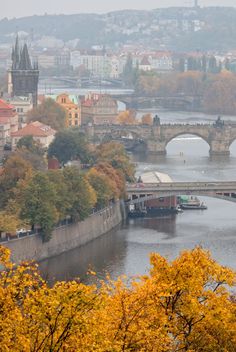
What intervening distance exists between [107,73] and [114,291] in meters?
163

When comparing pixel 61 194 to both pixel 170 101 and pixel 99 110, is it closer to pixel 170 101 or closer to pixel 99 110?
pixel 99 110

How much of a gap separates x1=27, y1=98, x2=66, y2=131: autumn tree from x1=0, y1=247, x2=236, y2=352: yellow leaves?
5447 centimetres

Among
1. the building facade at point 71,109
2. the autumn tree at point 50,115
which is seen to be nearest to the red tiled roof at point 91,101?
the building facade at point 71,109

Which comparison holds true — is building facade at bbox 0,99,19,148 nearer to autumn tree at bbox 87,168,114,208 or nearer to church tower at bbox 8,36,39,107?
church tower at bbox 8,36,39,107

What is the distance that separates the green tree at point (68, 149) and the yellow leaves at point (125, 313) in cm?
3927

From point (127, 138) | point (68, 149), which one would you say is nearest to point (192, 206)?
point (68, 149)

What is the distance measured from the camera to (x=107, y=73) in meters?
182

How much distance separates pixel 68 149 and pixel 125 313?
43.8m

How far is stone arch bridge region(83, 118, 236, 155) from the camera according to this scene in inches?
3187

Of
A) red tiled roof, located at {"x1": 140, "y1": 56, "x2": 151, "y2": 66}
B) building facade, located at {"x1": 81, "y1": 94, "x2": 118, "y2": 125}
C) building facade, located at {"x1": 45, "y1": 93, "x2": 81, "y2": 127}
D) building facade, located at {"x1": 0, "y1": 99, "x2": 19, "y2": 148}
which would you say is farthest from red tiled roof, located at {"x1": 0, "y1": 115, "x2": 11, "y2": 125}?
red tiled roof, located at {"x1": 140, "y1": 56, "x2": 151, "y2": 66}

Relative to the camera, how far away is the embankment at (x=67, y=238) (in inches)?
1629

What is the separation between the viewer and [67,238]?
4450cm

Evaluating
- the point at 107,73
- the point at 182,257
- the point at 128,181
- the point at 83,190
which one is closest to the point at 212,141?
the point at 128,181

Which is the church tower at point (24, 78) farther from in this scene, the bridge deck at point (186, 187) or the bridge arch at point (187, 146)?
the bridge deck at point (186, 187)
